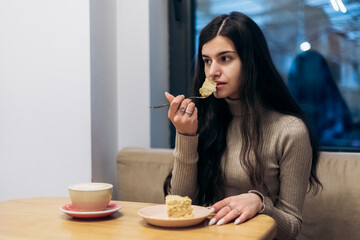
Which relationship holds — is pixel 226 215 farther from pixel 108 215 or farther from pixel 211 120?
pixel 211 120

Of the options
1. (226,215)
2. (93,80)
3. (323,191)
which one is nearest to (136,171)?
(93,80)

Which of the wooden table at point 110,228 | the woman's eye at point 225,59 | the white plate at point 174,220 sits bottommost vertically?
the wooden table at point 110,228

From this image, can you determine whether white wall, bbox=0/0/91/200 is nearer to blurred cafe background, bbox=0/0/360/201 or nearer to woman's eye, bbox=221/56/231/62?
blurred cafe background, bbox=0/0/360/201

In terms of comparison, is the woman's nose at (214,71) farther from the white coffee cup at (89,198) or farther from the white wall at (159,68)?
the white wall at (159,68)

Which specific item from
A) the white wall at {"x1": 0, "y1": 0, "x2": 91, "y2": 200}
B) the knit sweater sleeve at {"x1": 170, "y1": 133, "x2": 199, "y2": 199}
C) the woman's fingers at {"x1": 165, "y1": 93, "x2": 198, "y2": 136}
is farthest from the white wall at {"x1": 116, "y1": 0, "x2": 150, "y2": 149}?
the woman's fingers at {"x1": 165, "y1": 93, "x2": 198, "y2": 136}

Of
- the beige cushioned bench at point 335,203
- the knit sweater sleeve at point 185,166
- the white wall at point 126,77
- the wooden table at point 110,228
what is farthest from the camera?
the white wall at point 126,77

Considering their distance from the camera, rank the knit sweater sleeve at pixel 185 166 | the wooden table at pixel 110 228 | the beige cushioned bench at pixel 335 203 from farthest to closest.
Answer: the beige cushioned bench at pixel 335 203 < the knit sweater sleeve at pixel 185 166 < the wooden table at pixel 110 228

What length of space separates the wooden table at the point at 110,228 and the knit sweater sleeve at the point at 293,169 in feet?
0.92

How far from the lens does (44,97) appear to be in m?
1.96

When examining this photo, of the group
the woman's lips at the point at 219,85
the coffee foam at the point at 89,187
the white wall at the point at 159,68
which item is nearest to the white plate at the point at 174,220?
the coffee foam at the point at 89,187

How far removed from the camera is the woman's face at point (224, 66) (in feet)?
4.35

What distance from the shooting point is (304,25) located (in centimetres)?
192

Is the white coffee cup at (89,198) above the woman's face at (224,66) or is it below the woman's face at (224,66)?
below

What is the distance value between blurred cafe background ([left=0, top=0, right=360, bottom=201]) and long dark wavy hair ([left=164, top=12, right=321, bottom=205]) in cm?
57
